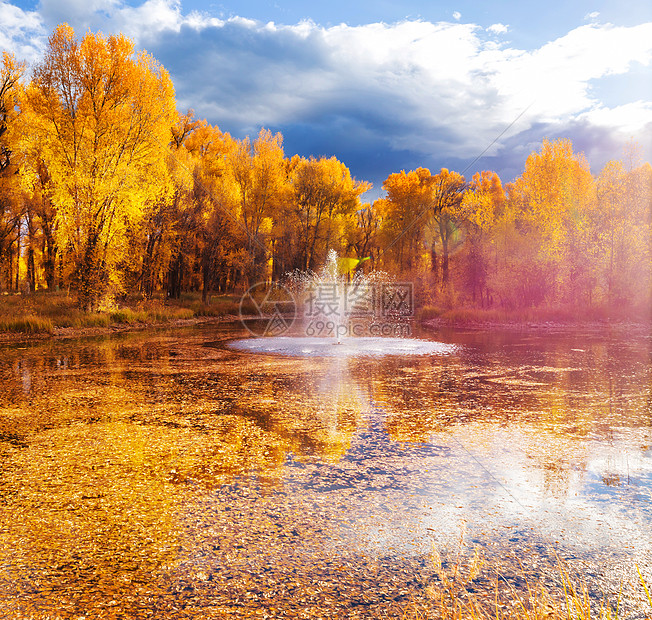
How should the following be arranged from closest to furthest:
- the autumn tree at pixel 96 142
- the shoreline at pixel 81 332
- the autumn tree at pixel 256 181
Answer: the shoreline at pixel 81 332 → the autumn tree at pixel 96 142 → the autumn tree at pixel 256 181

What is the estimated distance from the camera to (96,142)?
2097cm

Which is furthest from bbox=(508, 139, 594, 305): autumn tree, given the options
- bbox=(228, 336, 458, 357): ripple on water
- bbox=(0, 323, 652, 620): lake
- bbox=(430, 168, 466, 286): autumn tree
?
bbox=(0, 323, 652, 620): lake

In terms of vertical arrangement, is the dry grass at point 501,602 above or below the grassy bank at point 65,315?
below

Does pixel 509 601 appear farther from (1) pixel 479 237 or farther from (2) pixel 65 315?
(1) pixel 479 237

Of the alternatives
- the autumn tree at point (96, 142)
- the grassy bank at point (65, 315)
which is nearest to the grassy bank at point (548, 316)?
the grassy bank at point (65, 315)

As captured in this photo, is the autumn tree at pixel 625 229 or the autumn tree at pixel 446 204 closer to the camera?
the autumn tree at pixel 625 229

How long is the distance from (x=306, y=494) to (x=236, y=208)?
33.0 metres

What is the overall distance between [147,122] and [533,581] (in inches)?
919

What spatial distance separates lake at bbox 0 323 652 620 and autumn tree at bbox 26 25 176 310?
12578mm

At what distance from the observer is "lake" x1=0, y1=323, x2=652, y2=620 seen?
9.59 feet

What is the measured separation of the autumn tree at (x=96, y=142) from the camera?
66.0 ft

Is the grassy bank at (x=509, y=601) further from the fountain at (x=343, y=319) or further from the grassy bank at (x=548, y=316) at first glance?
the grassy bank at (x=548, y=316)

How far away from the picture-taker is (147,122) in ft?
72.2

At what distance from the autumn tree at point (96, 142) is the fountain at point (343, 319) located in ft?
23.6
